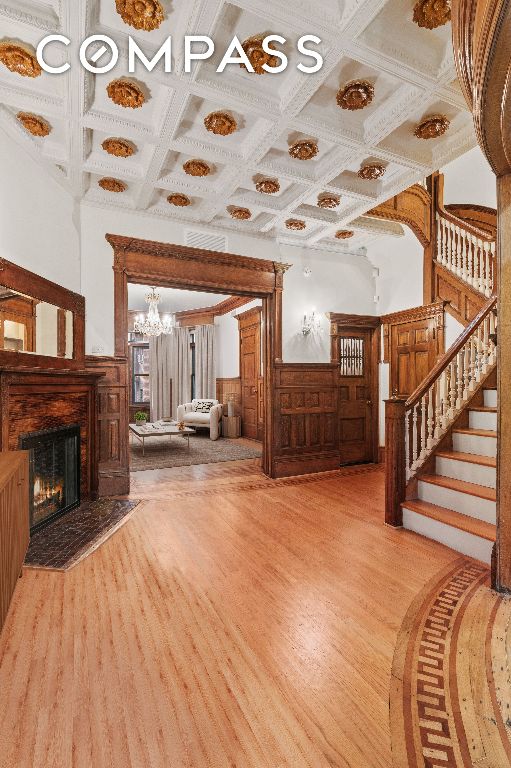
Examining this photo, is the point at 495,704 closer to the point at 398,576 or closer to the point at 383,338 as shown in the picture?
the point at 398,576

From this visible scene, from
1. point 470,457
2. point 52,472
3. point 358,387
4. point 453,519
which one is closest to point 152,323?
point 358,387

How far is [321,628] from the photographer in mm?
2102

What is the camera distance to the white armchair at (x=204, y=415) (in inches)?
358

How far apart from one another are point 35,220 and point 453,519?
4706 millimetres

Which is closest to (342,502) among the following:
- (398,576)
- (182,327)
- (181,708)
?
(398,576)

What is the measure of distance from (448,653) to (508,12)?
112 inches

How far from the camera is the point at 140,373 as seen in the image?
38.8ft

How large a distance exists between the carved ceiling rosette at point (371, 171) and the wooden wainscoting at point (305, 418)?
2.62 metres

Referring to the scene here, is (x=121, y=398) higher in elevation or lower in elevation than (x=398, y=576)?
higher

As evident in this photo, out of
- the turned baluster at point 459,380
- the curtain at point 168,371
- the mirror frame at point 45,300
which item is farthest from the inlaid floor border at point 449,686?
the curtain at point 168,371

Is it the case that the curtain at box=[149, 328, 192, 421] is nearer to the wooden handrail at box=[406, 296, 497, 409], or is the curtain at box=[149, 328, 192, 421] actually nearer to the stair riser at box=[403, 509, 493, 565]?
the wooden handrail at box=[406, 296, 497, 409]

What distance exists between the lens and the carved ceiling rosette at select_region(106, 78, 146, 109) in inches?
111

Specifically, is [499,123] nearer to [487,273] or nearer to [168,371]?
[487,273]

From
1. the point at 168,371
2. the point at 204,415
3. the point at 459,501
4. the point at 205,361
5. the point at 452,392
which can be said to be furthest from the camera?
the point at 168,371
